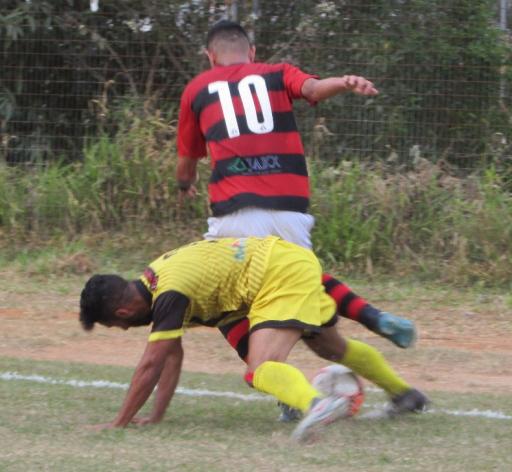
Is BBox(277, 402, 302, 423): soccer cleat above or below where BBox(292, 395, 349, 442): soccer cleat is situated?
below

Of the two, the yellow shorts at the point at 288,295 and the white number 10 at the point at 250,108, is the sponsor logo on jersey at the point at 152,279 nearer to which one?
the yellow shorts at the point at 288,295

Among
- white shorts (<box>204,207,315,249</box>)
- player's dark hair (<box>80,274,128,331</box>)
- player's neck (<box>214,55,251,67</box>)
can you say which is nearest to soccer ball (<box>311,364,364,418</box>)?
white shorts (<box>204,207,315,249</box>)

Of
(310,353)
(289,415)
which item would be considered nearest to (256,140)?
(289,415)

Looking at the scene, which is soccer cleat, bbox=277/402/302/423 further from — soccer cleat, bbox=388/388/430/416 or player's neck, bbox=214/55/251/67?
player's neck, bbox=214/55/251/67

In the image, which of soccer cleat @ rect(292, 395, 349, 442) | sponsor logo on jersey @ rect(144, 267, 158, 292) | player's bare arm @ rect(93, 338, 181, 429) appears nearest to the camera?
soccer cleat @ rect(292, 395, 349, 442)

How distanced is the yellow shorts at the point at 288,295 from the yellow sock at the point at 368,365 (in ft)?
1.13

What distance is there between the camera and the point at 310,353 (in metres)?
7.96

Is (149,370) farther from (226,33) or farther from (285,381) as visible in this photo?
(226,33)

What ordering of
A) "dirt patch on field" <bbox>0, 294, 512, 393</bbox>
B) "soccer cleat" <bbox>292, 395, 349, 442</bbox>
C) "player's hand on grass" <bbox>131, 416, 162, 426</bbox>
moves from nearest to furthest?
"soccer cleat" <bbox>292, 395, 349, 442</bbox> < "player's hand on grass" <bbox>131, 416, 162, 426</bbox> < "dirt patch on field" <bbox>0, 294, 512, 393</bbox>

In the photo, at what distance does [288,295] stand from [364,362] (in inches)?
25.9

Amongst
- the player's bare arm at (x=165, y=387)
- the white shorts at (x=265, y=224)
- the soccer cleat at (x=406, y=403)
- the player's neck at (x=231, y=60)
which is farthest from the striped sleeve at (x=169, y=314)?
the player's neck at (x=231, y=60)

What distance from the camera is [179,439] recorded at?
5172 mm

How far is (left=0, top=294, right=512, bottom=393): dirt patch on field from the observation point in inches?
294

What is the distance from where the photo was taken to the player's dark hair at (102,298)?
17.1 ft
